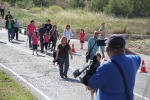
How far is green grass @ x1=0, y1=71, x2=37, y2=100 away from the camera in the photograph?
391 inches

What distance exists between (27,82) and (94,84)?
839 centimetres

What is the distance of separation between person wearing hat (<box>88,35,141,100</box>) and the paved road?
605 centimetres

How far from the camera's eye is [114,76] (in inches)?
166

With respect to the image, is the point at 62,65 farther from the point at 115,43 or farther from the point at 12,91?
the point at 115,43

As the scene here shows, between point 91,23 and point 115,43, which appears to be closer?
point 115,43

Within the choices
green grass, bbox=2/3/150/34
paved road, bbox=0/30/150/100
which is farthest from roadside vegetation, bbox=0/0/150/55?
paved road, bbox=0/30/150/100

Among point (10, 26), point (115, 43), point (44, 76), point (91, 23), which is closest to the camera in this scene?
point (115, 43)

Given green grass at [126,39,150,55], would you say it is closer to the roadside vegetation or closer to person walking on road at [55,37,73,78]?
the roadside vegetation

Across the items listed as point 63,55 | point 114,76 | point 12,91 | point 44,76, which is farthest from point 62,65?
point 114,76

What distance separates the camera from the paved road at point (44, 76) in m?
10.9

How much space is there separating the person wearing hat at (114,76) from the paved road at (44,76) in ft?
19.8

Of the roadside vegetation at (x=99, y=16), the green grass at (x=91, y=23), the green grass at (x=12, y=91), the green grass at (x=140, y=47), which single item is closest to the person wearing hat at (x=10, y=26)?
the green grass at (x=91, y=23)

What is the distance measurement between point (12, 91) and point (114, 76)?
22.6ft

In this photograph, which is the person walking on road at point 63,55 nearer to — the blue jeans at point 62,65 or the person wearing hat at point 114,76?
the blue jeans at point 62,65
